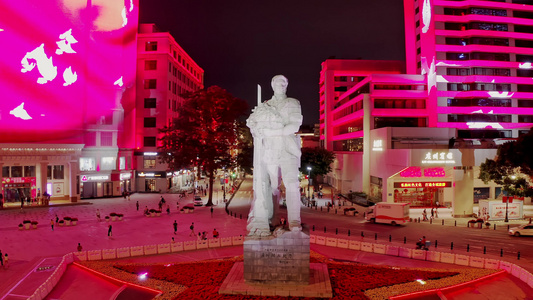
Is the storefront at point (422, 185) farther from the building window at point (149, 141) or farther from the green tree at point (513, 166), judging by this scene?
the building window at point (149, 141)

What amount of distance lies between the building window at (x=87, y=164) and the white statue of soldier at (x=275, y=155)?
4387 centimetres

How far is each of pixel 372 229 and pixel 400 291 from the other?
17.7m

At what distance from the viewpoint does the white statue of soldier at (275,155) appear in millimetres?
15078

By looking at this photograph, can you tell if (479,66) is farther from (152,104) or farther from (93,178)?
(93,178)

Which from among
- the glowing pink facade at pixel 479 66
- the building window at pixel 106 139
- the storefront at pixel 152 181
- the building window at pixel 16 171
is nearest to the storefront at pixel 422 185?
the glowing pink facade at pixel 479 66

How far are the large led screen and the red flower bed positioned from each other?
33992mm

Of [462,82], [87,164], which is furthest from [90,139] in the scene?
[462,82]

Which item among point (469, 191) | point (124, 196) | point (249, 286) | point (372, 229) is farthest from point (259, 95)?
point (124, 196)

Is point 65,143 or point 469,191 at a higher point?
point 65,143

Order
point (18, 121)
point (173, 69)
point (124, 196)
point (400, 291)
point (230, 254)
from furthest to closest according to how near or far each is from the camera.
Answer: point (173, 69) < point (124, 196) < point (18, 121) < point (230, 254) < point (400, 291)

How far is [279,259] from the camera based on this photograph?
14.5 metres

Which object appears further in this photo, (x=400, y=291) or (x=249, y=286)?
(x=400, y=291)

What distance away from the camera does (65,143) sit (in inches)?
1870

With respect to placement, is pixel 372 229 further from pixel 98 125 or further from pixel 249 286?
pixel 98 125
